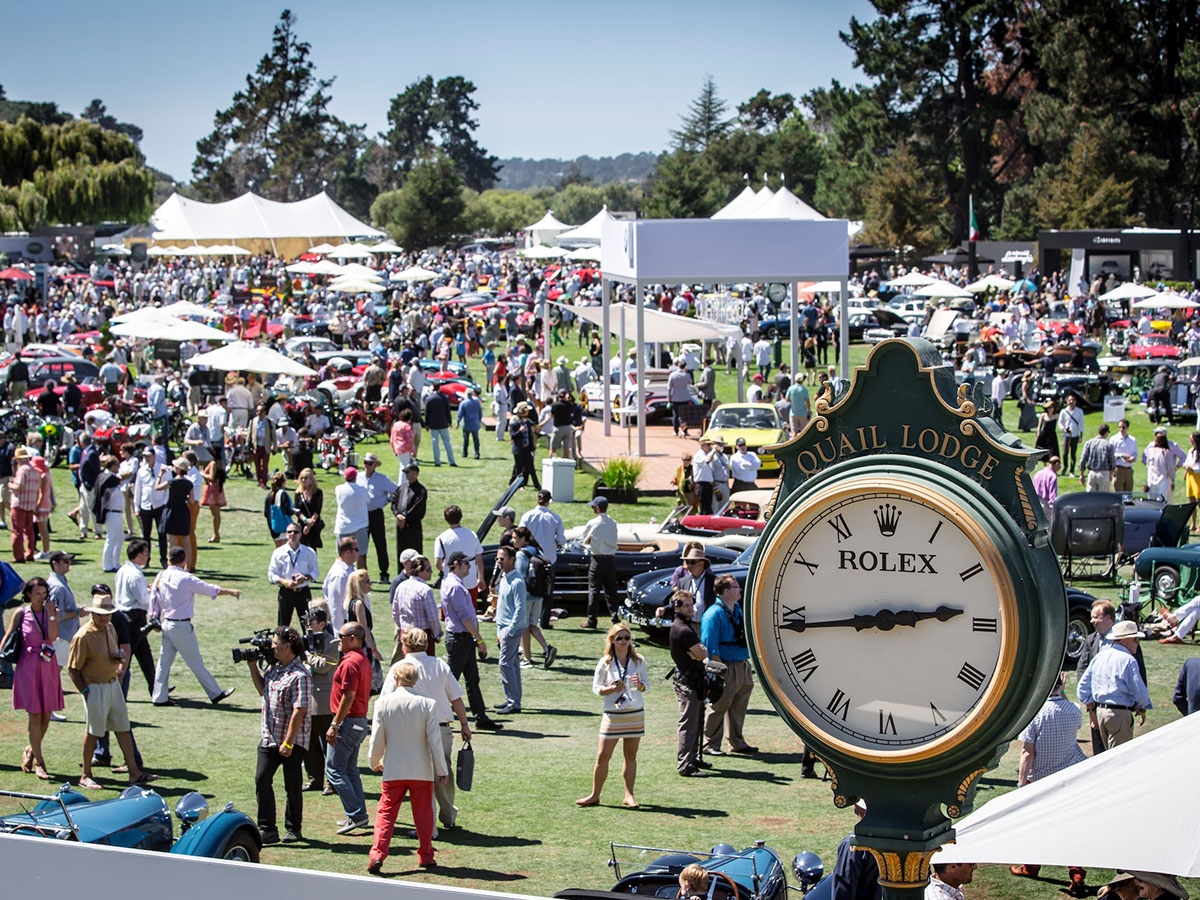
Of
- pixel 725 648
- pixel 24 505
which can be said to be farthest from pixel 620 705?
pixel 24 505

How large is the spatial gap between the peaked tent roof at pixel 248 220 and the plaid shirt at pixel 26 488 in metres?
43.9

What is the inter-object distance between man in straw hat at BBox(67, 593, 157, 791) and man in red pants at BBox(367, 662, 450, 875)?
2.93 m

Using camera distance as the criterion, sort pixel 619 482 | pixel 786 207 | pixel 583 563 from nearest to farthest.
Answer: pixel 583 563 → pixel 619 482 → pixel 786 207

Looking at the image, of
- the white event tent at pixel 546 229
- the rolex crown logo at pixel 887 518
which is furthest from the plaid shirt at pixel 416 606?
the white event tent at pixel 546 229

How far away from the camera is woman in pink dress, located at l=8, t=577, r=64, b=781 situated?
12.1 meters

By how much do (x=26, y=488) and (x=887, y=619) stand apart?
17311 millimetres

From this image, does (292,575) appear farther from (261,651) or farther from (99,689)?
(261,651)

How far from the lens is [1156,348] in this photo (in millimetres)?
40031

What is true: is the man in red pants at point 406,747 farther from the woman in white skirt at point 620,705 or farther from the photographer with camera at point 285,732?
the woman in white skirt at point 620,705

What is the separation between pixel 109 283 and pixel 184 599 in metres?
57.3

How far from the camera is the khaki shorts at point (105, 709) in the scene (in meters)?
11.8

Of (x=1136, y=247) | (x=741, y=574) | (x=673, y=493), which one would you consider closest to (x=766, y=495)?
(x=673, y=493)

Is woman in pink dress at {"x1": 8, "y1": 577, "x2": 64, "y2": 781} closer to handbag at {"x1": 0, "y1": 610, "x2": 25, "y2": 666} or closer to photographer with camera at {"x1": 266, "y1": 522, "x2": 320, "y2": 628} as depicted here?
handbag at {"x1": 0, "y1": 610, "x2": 25, "y2": 666}

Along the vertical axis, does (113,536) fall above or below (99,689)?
above
